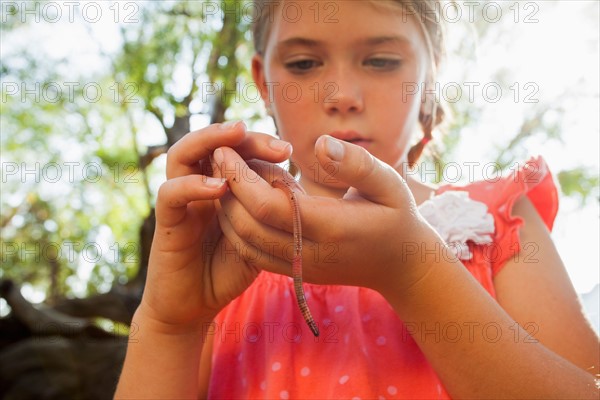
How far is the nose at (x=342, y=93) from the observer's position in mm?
1422

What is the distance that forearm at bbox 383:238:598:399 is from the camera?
1128 mm

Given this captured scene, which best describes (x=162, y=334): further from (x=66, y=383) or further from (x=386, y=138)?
(x=66, y=383)

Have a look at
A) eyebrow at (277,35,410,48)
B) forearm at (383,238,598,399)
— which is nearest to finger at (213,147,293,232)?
forearm at (383,238,598,399)

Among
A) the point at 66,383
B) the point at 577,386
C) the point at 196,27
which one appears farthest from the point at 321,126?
the point at 196,27

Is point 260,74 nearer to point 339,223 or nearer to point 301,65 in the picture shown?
point 301,65

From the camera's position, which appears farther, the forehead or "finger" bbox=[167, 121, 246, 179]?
the forehead

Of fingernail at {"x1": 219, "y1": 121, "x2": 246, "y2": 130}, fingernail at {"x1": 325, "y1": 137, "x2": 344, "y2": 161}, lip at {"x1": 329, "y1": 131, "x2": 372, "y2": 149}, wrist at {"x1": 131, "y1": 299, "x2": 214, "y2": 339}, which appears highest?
lip at {"x1": 329, "y1": 131, "x2": 372, "y2": 149}

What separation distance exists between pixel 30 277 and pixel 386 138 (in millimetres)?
16648

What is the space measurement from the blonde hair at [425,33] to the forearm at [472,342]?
Answer: 29.3 inches

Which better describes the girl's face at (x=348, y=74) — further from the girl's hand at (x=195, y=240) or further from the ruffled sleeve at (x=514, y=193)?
the girl's hand at (x=195, y=240)

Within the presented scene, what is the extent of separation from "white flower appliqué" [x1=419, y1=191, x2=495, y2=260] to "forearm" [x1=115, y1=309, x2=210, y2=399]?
658 millimetres

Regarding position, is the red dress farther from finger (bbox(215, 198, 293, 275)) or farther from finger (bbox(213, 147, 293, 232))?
finger (bbox(213, 147, 293, 232))

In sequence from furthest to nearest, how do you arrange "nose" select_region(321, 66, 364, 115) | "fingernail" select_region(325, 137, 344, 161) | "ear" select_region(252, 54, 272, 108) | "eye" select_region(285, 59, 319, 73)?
"ear" select_region(252, 54, 272, 108), "eye" select_region(285, 59, 319, 73), "nose" select_region(321, 66, 364, 115), "fingernail" select_region(325, 137, 344, 161)

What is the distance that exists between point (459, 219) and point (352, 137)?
36cm
